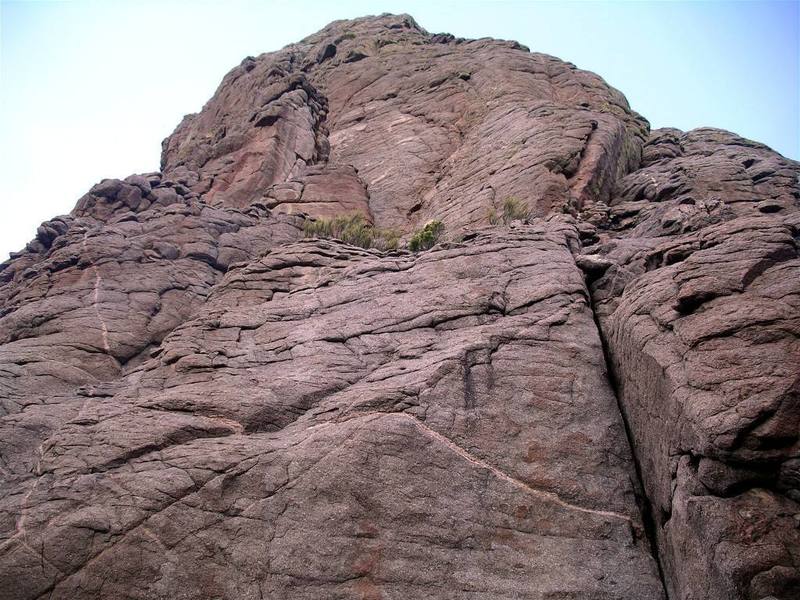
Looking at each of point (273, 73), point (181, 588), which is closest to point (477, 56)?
point (273, 73)

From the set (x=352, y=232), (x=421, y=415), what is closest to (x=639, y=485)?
(x=421, y=415)

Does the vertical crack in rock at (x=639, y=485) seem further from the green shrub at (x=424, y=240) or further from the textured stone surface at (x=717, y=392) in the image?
the green shrub at (x=424, y=240)

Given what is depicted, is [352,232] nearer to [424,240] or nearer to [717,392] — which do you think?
[424,240]

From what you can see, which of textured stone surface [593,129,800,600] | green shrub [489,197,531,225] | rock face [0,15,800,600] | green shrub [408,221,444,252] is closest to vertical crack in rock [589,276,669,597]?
rock face [0,15,800,600]

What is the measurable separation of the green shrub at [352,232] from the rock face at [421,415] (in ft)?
19.2

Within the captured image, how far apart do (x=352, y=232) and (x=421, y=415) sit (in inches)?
714

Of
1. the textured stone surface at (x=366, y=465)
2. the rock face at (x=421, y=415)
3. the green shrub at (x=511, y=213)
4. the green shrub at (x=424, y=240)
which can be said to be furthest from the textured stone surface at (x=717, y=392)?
the green shrub at (x=424, y=240)

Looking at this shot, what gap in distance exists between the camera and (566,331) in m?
16.9

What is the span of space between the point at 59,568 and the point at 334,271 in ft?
42.7

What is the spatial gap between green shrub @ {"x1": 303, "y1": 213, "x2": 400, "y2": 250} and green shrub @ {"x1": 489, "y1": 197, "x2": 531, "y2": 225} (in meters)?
Result: 5.40

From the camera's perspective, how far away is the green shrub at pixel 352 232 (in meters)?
30.9

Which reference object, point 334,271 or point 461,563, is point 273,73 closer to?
point 334,271

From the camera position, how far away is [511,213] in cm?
2798

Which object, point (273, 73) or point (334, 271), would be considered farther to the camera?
point (273, 73)
